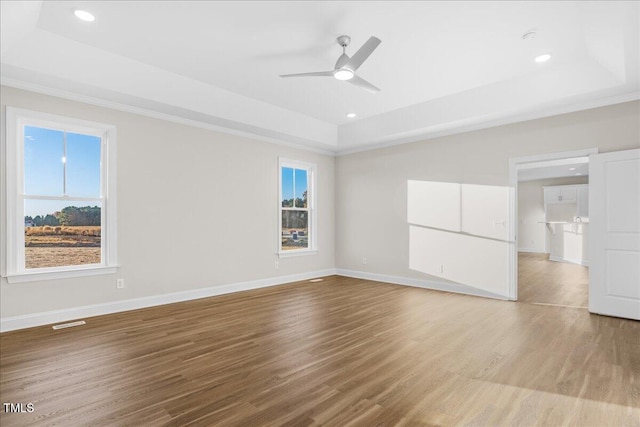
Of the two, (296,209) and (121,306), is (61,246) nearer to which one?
(121,306)

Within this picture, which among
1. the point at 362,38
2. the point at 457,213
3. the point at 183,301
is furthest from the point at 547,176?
the point at 183,301

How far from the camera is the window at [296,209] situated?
643 centimetres

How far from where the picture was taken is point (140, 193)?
446cm

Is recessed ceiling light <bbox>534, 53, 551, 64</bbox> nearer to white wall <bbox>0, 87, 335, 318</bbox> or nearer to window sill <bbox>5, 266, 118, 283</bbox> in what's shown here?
white wall <bbox>0, 87, 335, 318</bbox>

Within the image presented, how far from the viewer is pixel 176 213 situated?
483 centimetres

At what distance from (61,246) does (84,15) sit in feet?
8.64

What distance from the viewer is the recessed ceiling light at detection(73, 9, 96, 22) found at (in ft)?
9.80

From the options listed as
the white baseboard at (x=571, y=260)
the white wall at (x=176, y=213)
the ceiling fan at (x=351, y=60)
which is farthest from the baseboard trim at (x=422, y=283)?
the white baseboard at (x=571, y=260)

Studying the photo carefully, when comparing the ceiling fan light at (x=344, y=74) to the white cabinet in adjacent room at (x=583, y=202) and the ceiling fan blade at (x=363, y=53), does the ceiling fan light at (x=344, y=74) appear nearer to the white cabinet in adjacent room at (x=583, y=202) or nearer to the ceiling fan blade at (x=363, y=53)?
the ceiling fan blade at (x=363, y=53)

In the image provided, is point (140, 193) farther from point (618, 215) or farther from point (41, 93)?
point (618, 215)

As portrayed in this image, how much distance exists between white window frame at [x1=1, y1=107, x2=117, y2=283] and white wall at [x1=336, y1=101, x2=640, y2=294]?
4.46 m

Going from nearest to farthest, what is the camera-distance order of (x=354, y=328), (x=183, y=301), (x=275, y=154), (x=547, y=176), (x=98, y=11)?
(x=98, y=11) → (x=354, y=328) → (x=183, y=301) → (x=275, y=154) → (x=547, y=176)

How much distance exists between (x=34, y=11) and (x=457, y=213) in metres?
5.81

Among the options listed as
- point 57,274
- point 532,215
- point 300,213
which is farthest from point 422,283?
point 532,215
